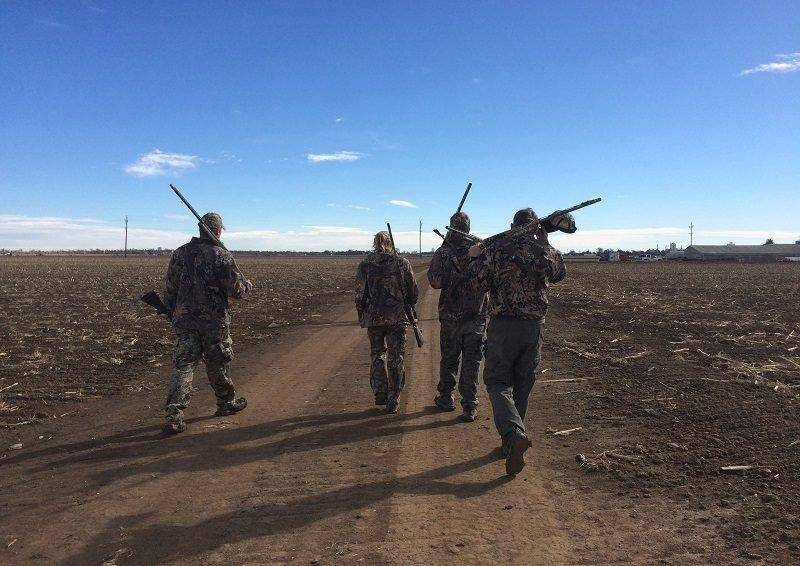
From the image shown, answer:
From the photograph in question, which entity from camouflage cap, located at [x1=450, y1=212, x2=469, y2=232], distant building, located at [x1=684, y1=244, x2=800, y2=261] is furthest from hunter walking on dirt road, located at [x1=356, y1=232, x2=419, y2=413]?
distant building, located at [x1=684, y1=244, x2=800, y2=261]

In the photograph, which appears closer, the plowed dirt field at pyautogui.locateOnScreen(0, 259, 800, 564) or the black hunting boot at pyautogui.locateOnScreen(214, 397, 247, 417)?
the plowed dirt field at pyautogui.locateOnScreen(0, 259, 800, 564)

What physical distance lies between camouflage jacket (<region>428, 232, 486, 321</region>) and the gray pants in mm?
1261

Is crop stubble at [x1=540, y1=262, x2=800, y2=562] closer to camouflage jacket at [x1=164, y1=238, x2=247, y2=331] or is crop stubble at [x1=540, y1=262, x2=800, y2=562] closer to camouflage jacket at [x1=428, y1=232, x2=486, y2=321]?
camouflage jacket at [x1=428, y1=232, x2=486, y2=321]

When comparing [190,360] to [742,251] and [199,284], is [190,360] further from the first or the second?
[742,251]

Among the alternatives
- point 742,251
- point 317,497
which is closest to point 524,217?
point 317,497

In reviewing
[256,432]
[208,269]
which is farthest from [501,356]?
[208,269]

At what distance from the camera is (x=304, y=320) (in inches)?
640

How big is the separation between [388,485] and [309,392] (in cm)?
347

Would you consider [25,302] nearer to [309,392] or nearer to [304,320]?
[304,320]

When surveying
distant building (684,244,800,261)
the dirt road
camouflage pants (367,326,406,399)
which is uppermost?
distant building (684,244,800,261)

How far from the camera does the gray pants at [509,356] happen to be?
4918 mm

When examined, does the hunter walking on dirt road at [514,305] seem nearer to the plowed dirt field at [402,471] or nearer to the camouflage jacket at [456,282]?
the plowed dirt field at [402,471]

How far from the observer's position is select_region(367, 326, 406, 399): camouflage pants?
6.58m

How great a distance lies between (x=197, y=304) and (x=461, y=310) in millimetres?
3099
